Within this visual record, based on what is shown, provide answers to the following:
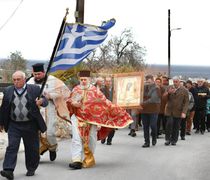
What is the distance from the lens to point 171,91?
14344 millimetres

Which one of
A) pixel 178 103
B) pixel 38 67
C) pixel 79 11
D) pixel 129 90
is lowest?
pixel 178 103

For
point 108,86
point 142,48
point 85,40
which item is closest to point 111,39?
point 142,48

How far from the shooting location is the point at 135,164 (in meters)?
10.8

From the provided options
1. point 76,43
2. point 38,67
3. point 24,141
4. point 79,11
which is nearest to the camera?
point 24,141

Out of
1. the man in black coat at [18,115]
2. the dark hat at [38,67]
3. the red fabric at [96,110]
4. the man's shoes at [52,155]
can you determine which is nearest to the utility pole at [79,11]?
the red fabric at [96,110]

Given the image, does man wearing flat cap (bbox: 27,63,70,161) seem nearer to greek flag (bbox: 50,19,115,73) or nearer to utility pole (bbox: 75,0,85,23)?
greek flag (bbox: 50,19,115,73)

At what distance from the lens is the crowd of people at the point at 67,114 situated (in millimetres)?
9023

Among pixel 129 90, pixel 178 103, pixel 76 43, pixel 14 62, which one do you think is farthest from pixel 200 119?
pixel 14 62

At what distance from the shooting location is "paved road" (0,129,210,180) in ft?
30.9

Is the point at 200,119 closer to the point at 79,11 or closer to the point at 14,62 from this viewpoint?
the point at 79,11

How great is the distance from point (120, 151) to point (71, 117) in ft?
8.33

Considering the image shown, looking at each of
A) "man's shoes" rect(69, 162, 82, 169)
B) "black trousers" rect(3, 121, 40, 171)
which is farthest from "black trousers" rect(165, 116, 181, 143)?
"black trousers" rect(3, 121, 40, 171)

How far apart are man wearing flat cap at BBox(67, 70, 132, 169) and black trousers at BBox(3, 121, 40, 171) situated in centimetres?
102

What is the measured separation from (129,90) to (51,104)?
14.4 feet
